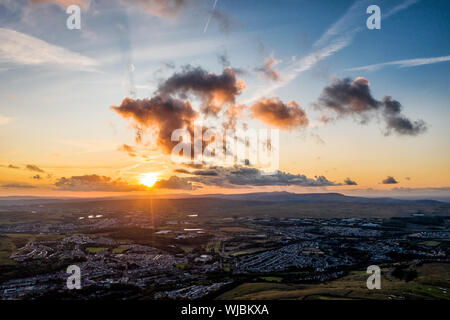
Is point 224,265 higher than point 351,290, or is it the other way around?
point 351,290

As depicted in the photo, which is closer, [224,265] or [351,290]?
[351,290]

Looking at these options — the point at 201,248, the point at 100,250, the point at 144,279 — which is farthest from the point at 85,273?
the point at 201,248

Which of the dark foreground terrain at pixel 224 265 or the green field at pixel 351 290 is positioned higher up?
the green field at pixel 351 290

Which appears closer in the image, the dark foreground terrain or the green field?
the green field

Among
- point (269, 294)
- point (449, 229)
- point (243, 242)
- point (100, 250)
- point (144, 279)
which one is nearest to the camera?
point (269, 294)

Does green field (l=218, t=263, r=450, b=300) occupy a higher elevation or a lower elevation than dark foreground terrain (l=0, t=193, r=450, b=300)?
higher

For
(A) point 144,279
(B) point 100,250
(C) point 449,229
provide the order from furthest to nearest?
(C) point 449,229 < (B) point 100,250 < (A) point 144,279

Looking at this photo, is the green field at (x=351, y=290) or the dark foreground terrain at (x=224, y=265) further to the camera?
the dark foreground terrain at (x=224, y=265)
